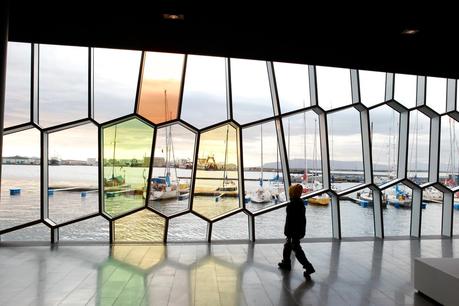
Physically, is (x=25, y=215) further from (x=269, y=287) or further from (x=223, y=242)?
(x=269, y=287)

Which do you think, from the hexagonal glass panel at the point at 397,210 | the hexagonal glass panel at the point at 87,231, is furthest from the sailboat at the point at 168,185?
the hexagonal glass panel at the point at 397,210

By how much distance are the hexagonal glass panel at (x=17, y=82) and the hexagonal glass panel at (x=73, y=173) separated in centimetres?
66

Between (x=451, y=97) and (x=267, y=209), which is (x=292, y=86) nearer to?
(x=267, y=209)

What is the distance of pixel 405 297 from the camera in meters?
3.81

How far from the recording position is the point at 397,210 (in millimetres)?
7750

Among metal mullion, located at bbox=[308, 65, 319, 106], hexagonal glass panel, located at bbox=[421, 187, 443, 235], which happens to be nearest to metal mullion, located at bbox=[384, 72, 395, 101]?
metal mullion, located at bbox=[308, 65, 319, 106]

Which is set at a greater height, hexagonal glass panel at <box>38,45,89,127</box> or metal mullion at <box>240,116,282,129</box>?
hexagonal glass panel at <box>38,45,89,127</box>

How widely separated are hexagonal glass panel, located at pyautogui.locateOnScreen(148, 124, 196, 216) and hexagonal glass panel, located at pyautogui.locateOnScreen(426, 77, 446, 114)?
5112 millimetres

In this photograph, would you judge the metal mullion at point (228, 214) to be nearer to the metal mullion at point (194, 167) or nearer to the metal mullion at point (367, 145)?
the metal mullion at point (194, 167)

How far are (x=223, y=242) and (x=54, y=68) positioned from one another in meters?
4.19

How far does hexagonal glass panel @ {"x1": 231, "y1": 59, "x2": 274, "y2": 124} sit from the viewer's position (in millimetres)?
6859

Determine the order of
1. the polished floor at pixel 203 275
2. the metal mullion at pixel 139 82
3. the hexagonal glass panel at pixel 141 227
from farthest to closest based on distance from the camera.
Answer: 1. the hexagonal glass panel at pixel 141 227
2. the metal mullion at pixel 139 82
3. the polished floor at pixel 203 275

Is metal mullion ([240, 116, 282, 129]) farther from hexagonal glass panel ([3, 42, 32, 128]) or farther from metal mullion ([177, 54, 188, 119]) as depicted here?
hexagonal glass panel ([3, 42, 32, 128])

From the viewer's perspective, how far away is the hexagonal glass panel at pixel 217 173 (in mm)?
6816
